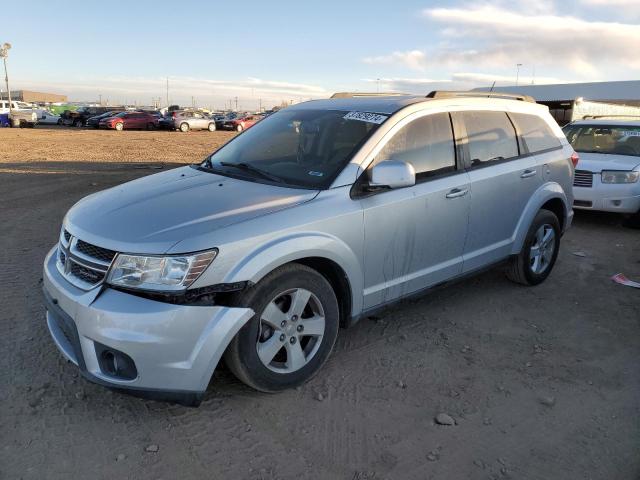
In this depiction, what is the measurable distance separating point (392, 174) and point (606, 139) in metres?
7.12

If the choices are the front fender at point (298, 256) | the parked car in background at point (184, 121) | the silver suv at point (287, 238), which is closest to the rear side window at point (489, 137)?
the silver suv at point (287, 238)

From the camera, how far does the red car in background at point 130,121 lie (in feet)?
118

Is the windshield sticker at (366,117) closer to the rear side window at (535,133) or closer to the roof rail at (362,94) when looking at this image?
the roof rail at (362,94)

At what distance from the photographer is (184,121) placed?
37250 mm

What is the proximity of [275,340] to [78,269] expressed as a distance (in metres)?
1.21

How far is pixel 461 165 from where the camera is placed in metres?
4.22

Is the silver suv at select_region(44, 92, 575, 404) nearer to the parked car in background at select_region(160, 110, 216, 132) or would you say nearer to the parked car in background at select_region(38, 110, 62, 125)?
the parked car in background at select_region(160, 110, 216, 132)

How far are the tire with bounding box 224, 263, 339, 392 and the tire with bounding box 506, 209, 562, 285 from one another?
7.99 ft

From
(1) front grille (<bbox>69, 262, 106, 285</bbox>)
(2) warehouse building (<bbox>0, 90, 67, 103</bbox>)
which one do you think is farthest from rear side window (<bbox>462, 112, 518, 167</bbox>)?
(2) warehouse building (<bbox>0, 90, 67, 103</bbox>)

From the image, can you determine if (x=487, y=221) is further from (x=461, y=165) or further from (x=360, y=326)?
(x=360, y=326)

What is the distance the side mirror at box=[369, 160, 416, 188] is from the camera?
338 cm

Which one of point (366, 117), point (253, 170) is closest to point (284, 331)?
point (253, 170)

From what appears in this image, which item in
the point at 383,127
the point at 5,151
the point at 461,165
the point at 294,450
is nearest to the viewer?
the point at 294,450

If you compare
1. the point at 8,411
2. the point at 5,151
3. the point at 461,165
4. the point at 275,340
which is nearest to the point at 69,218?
the point at 8,411
